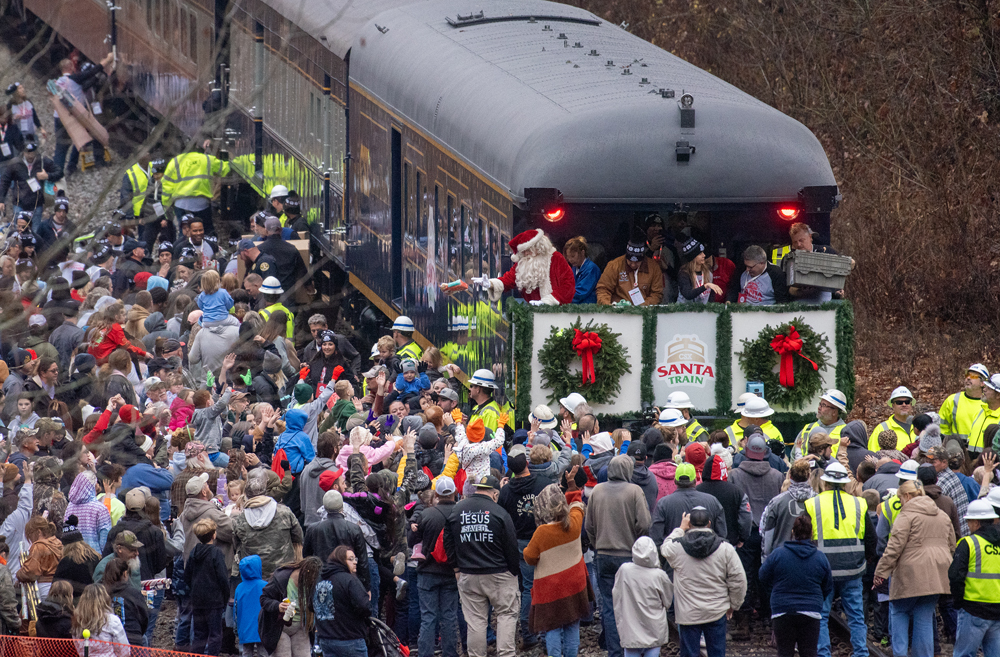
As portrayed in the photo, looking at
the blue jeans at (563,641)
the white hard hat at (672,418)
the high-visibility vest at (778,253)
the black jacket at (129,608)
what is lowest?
the blue jeans at (563,641)

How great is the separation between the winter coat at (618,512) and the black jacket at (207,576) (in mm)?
2379

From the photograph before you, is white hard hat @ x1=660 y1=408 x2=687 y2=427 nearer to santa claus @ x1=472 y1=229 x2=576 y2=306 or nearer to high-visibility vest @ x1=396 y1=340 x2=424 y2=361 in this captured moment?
santa claus @ x1=472 y1=229 x2=576 y2=306

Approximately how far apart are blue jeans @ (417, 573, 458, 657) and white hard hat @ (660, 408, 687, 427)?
228cm

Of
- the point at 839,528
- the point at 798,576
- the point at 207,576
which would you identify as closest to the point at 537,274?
the point at 839,528

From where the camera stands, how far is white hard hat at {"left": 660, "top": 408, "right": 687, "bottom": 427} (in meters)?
12.1

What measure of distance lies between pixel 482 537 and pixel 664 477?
1.42 meters

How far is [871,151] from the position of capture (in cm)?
2277

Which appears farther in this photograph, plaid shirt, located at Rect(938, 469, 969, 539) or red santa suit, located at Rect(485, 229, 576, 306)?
red santa suit, located at Rect(485, 229, 576, 306)

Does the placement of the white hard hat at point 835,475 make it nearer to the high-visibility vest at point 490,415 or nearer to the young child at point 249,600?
the high-visibility vest at point 490,415

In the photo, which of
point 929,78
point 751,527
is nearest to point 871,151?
point 929,78

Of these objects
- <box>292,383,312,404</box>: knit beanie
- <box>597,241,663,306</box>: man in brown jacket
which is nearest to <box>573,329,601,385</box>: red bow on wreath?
<box>597,241,663,306</box>: man in brown jacket

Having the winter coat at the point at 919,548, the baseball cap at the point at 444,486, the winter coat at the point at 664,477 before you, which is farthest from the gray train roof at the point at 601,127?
the winter coat at the point at 919,548

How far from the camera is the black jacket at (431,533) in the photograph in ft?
34.5

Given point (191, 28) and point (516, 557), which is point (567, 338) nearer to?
point (516, 557)
